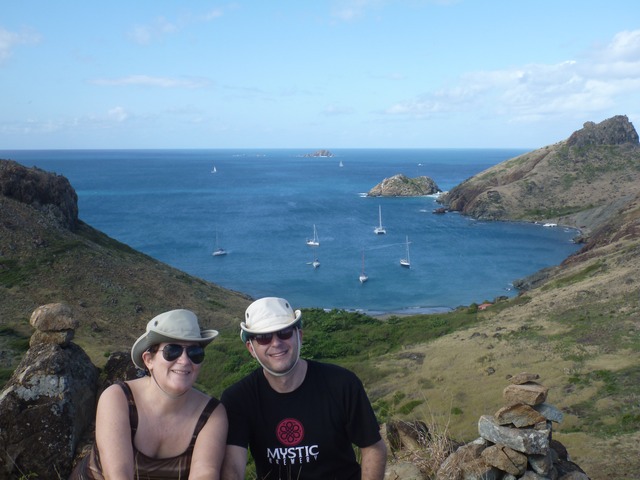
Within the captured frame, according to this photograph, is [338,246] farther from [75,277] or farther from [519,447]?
[519,447]

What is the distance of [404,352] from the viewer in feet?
110

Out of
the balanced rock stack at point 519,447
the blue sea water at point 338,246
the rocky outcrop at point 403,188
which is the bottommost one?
the blue sea water at point 338,246

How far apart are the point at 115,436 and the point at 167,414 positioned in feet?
1.38

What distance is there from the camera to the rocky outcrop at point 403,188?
170000 mm

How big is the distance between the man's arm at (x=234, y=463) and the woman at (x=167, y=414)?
0.59 feet

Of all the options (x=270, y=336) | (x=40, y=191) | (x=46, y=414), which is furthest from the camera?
(x=40, y=191)

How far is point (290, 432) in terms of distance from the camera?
4.94 metres

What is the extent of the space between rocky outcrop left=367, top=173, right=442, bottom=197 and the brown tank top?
167 metres

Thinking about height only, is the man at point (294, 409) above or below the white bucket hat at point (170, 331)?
below

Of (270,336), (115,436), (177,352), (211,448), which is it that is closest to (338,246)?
(270,336)

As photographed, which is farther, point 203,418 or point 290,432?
point 290,432

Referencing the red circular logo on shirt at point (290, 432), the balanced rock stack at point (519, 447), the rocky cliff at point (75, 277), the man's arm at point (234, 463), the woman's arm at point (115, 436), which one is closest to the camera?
the woman's arm at point (115, 436)

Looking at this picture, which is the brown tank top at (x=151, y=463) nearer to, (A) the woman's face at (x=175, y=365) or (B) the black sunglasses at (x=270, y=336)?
(A) the woman's face at (x=175, y=365)

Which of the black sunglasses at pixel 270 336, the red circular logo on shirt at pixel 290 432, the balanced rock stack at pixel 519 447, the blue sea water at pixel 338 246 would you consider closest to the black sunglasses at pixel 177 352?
the black sunglasses at pixel 270 336
